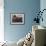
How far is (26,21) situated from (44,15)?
1.03 m

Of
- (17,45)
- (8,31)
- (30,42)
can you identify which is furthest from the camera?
(8,31)

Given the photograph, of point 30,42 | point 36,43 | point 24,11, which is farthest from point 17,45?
point 24,11

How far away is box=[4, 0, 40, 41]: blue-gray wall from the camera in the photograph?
580cm

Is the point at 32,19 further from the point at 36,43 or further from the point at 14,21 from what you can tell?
the point at 36,43

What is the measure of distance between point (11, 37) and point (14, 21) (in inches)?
28.0

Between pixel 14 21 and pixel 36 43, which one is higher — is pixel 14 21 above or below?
above

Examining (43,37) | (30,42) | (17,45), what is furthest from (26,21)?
(43,37)

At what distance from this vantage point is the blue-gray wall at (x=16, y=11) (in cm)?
580

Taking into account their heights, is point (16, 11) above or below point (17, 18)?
above

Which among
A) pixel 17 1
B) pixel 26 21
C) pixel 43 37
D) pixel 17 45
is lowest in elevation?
pixel 17 45

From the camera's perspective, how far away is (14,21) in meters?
5.86

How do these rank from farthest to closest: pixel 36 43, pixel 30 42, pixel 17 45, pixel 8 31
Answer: pixel 8 31, pixel 17 45, pixel 30 42, pixel 36 43

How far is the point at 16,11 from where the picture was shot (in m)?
5.84

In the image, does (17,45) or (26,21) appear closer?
(17,45)
